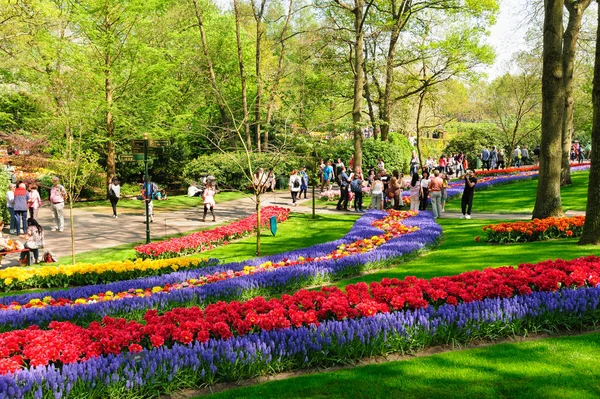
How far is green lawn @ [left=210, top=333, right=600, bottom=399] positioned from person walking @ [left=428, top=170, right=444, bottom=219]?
Result: 11.8 m

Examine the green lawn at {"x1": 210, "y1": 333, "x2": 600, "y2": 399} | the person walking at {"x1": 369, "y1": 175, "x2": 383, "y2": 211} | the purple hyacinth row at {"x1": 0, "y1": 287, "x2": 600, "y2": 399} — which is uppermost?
the person walking at {"x1": 369, "y1": 175, "x2": 383, "y2": 211}

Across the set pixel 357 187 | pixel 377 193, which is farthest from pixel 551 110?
pixel 357 187

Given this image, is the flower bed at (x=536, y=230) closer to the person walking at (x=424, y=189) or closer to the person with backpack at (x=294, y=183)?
the person walking at (x=424, y=189)

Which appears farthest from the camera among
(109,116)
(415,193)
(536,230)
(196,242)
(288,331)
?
(109,116)

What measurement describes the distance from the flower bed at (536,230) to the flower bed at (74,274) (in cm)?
708

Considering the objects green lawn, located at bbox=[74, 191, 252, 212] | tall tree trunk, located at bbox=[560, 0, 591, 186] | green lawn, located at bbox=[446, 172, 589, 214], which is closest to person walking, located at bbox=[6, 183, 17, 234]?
green lawn, located at bbox=[74, 191, 252, 212]

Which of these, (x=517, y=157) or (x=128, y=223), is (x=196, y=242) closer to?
(x=128, y=223)

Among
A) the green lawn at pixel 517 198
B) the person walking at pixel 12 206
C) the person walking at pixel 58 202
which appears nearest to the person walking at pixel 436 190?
the green lawn at pixel 517 198

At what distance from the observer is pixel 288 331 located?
5.31m

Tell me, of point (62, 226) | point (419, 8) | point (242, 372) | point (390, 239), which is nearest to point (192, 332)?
point (242, 372)

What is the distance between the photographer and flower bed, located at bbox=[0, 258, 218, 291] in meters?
10.4

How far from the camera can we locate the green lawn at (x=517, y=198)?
18.1 meters

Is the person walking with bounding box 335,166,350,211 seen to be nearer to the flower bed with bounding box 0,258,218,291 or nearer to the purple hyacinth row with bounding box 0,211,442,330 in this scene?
the purple hyacinth row with bounding box 0,211,442,330

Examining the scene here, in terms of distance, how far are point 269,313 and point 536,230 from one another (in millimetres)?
8506
